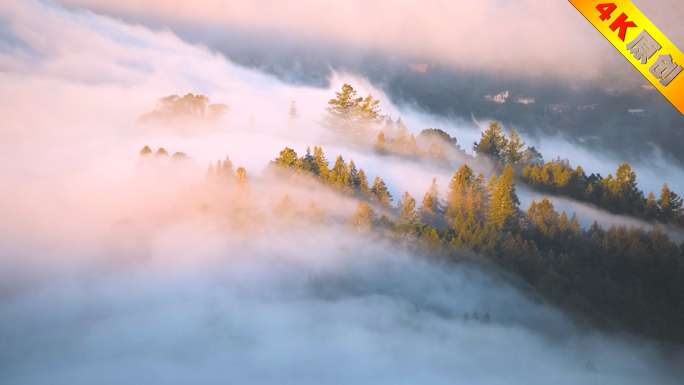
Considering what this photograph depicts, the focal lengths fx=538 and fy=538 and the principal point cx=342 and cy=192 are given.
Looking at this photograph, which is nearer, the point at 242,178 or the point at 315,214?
the point at 315,214

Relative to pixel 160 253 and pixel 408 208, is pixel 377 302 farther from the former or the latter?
pixel 160 253

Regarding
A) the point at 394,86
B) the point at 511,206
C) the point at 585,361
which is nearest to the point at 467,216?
the point at 511,206

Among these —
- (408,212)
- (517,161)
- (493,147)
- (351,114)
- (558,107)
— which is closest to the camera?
(408,212)

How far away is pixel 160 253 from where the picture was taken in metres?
28.6

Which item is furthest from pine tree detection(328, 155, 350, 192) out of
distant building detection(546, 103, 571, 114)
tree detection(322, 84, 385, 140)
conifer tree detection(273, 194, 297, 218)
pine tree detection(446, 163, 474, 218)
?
distant building detection(546, 103, 571, 114)

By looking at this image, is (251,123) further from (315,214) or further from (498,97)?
(498,97)

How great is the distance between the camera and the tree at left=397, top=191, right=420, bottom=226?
82.1 feet

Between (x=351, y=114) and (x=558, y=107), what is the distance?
4387 cm

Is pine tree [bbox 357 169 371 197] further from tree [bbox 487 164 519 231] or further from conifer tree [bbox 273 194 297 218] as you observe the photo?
tree [bbox 487 164 519 231]

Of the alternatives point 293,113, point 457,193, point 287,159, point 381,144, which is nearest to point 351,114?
→ point 381,144

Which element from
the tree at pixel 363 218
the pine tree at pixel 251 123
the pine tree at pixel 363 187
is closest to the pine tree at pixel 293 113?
the pine tree at pixel 251 123

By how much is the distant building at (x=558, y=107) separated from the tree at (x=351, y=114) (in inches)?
1602

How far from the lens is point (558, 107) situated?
72438mm

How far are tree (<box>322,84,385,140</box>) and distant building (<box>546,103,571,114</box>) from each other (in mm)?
40682
